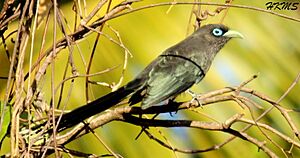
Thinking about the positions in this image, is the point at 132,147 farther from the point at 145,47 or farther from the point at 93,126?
the point at 93,126

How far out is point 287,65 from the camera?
7.13 ft

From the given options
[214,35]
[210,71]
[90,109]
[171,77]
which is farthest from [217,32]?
[90,109]

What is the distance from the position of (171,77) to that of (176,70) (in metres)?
0.05

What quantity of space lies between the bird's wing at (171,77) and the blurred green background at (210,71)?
0.33 feet

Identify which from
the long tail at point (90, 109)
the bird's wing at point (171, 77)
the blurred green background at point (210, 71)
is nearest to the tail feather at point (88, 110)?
the long tail at point (90, 109)

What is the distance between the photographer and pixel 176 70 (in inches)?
82.2

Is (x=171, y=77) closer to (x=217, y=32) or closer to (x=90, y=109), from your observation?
(x=217, y=32)

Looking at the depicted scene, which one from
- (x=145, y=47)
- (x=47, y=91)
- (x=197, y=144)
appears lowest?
(x=197, y=144)

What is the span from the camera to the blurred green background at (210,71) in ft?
6.81

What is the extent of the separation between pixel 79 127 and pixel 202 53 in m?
0.81

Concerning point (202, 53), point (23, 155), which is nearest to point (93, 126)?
point (23, 155)

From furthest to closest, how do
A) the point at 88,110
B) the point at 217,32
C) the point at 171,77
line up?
the point at 217,32 < the point at 171,77 < the point at 88,110

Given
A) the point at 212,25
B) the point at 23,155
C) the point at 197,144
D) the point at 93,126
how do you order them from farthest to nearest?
the point at 212,25 < the point at 197,144 < the point at 93,126 < the point at 23,155

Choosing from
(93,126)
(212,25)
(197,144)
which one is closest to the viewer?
(93,126)
